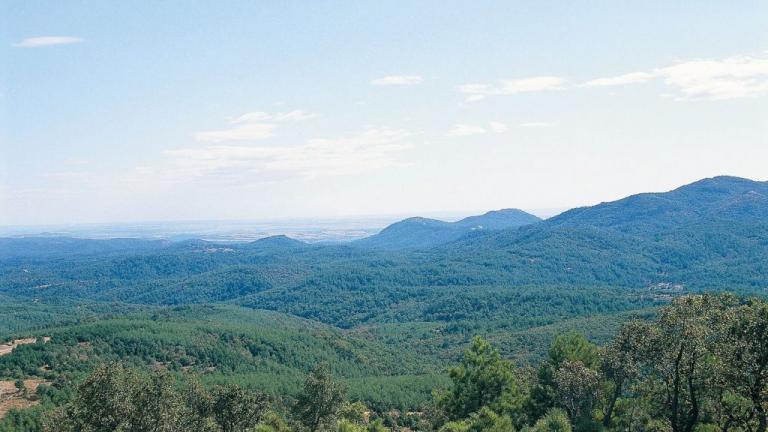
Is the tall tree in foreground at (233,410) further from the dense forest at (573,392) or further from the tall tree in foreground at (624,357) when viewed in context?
the tall tree in foreground at (624,357)

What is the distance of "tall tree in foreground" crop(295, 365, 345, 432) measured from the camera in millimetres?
52747

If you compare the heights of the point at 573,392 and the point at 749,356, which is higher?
the point at 749,356

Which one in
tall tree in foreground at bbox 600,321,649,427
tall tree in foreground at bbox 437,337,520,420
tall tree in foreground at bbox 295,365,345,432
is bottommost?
tall tree in foreground at bbox 295,365,345,432

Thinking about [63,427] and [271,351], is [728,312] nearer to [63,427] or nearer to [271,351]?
[63,427]

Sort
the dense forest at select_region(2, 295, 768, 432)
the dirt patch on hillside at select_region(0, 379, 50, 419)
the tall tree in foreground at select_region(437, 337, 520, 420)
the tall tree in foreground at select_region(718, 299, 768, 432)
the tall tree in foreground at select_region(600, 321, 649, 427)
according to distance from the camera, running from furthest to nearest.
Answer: the dirt patch on hillside at select_region(0, 379, 50, 419)
the tall tree in foreground at select_region(437, 337, 520, 420)
the tall tree in foreground at select_region(600, 321, 649, 427)
the dense forest at select_region(2, 295, 768, 432)
the tall tree in foreground at select_region(718, 299, 768, 432)

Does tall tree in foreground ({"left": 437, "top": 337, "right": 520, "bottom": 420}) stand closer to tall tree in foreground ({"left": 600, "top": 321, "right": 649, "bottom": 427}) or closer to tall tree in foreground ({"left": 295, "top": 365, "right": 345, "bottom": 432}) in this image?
tall tree in foreground ({"left": 600, "top": 321, "right": 649, "bottom": 427})

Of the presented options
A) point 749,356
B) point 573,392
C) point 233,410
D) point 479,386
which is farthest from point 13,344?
point 749,356

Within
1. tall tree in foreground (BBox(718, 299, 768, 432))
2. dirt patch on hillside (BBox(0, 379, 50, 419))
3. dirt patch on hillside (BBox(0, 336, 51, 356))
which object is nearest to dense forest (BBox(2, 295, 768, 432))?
tall tree in foreground (BBox(718, 299, 768, 432))

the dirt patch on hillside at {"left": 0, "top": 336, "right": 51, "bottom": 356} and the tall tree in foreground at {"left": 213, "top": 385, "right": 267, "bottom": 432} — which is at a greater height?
the tall tree in foreground at {"left": 213, "top": 385, "right": 267, "bottom": 432}

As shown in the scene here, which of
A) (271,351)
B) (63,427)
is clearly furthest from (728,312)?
(271,351)

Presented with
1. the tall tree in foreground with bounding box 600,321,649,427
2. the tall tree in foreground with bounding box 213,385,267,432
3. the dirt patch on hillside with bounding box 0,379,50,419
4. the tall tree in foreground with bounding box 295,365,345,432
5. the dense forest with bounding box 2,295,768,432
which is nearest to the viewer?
the dense forest with bounding box 2,295,768,432

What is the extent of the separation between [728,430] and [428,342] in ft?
490

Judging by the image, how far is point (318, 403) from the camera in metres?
52.8

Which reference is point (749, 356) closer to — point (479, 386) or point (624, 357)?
point (624, 357)
